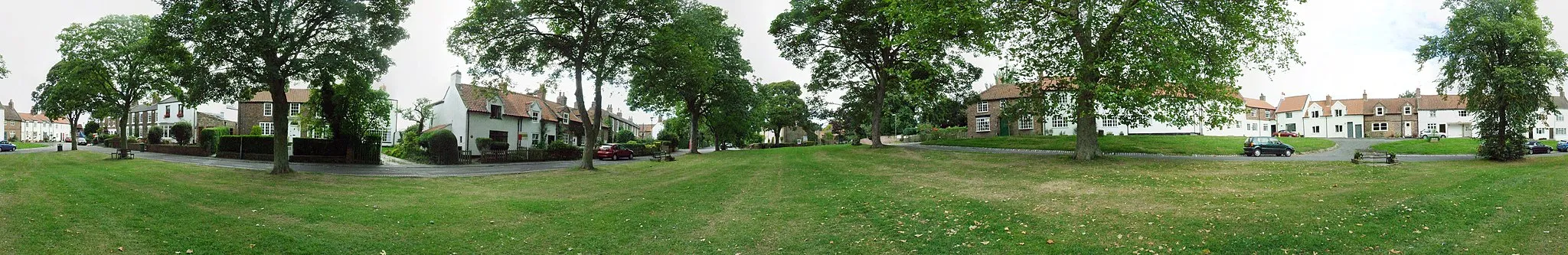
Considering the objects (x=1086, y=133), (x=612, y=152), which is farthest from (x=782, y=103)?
(x=1086, y=133)

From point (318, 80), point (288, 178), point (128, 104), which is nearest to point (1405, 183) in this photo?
point (288, 178)

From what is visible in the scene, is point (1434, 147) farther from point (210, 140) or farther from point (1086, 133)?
point (210, 140)

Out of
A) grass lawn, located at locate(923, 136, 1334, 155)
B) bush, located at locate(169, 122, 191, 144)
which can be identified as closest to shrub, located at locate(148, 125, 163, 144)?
bush, located at locate(169, 122, 191, 144)

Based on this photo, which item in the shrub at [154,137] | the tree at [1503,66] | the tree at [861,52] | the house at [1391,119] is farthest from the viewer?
the house at [1391,119]

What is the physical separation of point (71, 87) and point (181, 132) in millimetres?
24258

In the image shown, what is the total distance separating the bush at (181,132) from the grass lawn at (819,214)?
154 ft

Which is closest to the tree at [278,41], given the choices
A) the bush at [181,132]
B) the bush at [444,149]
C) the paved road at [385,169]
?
the paved road at [385,169]

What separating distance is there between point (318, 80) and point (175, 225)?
16.3m

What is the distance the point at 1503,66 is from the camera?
27.0m

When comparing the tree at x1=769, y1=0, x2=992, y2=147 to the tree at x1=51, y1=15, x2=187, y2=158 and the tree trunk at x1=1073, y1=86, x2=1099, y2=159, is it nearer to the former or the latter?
the tree trunk at x1=1073, y1=86, x2=1099, y2=159

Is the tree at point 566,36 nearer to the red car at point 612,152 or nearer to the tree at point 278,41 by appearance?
the tree at point 278,41

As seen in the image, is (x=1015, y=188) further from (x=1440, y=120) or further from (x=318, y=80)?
(x=1440, y=120)

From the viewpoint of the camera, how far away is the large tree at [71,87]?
1467 inches

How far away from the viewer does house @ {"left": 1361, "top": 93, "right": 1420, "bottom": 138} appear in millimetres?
72625
